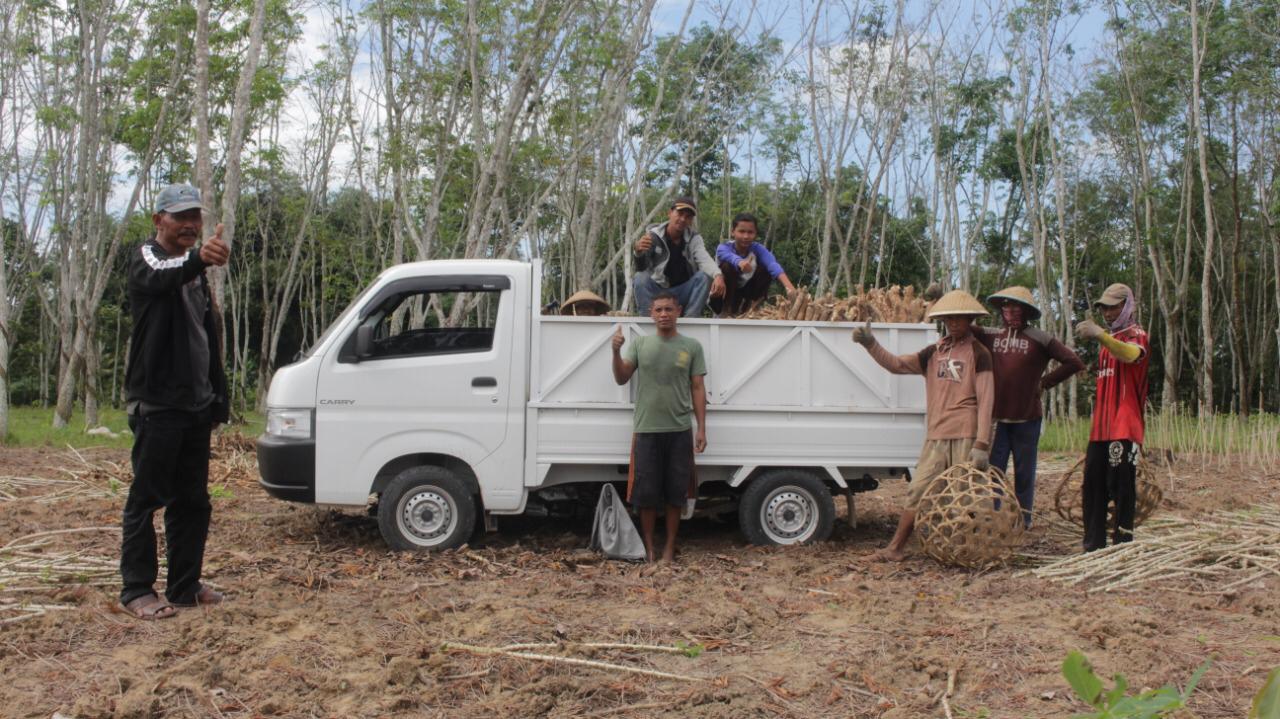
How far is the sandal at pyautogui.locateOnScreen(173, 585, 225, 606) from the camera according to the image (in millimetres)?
5488

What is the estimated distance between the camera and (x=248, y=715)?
13.3 ft

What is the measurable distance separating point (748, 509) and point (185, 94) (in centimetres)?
1604

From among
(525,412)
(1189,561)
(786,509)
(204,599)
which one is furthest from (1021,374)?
(204,599)

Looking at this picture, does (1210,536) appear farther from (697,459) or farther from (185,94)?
(185,94)

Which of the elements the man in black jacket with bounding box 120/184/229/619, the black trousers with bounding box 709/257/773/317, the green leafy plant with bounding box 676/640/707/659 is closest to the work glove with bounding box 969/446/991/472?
the black trousers with bounding box 709/257/773/317

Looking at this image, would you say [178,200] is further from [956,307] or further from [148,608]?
[956,307]

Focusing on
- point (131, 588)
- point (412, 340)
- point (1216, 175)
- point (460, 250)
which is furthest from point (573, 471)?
point (1216, 175)

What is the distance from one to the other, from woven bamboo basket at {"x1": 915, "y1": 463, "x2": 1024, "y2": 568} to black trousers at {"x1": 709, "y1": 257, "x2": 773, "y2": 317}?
7.40 ft

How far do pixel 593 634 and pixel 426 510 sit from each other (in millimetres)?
2404

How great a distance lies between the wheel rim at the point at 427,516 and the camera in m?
7.11

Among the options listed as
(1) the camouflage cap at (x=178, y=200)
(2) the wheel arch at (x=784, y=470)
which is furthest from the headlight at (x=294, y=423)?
(2) the wheel arch at (x=784, y=470)

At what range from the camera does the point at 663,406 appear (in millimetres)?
6793

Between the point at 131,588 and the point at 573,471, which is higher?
the point at 573,471

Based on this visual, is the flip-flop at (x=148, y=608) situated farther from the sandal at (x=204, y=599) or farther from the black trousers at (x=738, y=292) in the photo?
the black trousers at (x=738, y=292)
